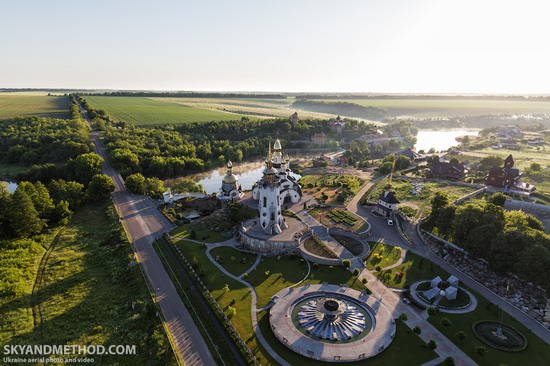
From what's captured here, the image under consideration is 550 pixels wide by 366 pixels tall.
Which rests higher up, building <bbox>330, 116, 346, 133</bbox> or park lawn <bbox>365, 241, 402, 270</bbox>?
building <bbox>330, 116, 346, 133</bbox>

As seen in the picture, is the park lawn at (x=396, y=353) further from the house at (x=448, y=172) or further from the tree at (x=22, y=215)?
the house at (x=448, y=172)

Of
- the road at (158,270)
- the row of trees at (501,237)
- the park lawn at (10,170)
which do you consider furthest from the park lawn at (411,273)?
the park lawn at (10,170)

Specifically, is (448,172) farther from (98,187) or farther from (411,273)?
(98,187)

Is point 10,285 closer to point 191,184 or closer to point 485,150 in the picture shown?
point 191,184

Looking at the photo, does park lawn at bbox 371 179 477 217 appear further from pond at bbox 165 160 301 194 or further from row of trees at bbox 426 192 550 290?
pond at bbox 165 160 301 194

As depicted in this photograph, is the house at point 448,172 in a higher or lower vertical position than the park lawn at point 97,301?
higher

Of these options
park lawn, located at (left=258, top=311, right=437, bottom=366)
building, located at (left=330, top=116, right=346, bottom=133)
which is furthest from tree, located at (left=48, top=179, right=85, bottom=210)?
building, located at (left=330, top=116, right=346, bottom=133)
